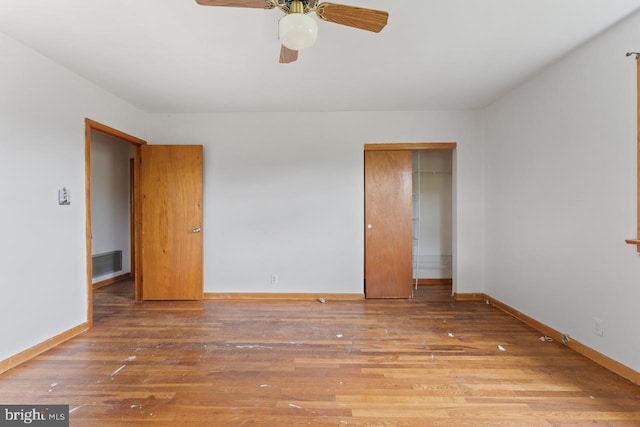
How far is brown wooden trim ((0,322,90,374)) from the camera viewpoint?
2.08 m

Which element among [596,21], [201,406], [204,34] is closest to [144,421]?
[201,406]

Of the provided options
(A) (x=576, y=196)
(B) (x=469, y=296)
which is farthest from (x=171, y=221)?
(A) (x=576, y=196)

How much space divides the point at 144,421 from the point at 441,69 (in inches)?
134

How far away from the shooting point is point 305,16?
1.38 metres

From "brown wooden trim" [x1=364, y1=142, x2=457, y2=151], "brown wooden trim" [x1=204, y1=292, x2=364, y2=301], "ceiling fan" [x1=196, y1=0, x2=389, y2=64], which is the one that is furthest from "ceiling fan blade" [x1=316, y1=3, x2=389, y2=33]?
"brown wooden trim" [x1=204, y1=292, x2=364, y2=301]

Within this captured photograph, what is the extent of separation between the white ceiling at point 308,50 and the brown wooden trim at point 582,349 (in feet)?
7.32

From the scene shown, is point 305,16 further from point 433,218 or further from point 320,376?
point 433,218

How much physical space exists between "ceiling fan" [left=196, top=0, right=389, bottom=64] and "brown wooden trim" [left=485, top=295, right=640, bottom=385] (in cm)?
279

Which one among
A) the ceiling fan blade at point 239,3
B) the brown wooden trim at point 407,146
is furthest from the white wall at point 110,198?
the brown wooden trim at point 407,146

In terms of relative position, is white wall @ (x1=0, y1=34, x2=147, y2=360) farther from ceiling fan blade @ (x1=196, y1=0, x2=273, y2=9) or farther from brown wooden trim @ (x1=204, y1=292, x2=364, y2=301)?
ceiling fan blade @ (x1=196, y1=0, x2=273, y2=9)

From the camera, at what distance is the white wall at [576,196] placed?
1.96 meters

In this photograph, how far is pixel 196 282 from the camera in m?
3.66

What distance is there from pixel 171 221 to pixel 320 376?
2747 mm

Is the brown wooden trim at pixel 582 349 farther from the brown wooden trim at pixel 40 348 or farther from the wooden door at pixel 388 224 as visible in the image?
the brown wooden trim at pixel 40 348
